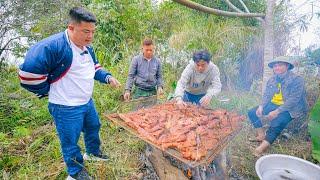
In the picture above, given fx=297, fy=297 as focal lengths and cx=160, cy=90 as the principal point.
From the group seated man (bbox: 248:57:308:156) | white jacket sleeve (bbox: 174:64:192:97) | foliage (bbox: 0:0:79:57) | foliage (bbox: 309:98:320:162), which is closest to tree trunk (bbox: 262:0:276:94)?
seated man (bbox: 248:57:308:156)

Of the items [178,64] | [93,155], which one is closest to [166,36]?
[178,64]

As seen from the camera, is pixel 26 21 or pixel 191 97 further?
pixel 26 21

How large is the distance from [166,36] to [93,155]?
233 inches

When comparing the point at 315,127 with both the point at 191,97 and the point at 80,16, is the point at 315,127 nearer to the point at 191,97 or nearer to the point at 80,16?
the point at 191,97

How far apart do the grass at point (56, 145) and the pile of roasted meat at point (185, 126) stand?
90cm

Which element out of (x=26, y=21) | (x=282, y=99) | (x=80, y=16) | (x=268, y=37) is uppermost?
(x=26, y=21)

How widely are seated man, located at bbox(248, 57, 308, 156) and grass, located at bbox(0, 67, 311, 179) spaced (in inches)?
13.7

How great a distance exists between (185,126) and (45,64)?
168 centimetres

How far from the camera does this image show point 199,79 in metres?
4.85

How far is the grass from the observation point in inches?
161

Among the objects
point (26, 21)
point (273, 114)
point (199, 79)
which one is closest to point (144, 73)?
point (199, 79)

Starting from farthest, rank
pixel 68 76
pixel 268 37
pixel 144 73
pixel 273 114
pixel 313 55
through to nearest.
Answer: pixel 144 73 < pixel 313 55 < pixel 268 37 < pixel 273 114 < pixel 68 76

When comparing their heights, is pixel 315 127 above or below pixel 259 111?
above

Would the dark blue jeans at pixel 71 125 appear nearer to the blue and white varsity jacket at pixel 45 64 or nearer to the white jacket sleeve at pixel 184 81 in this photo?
the blue and white varsity jacket at pixel 45 64
